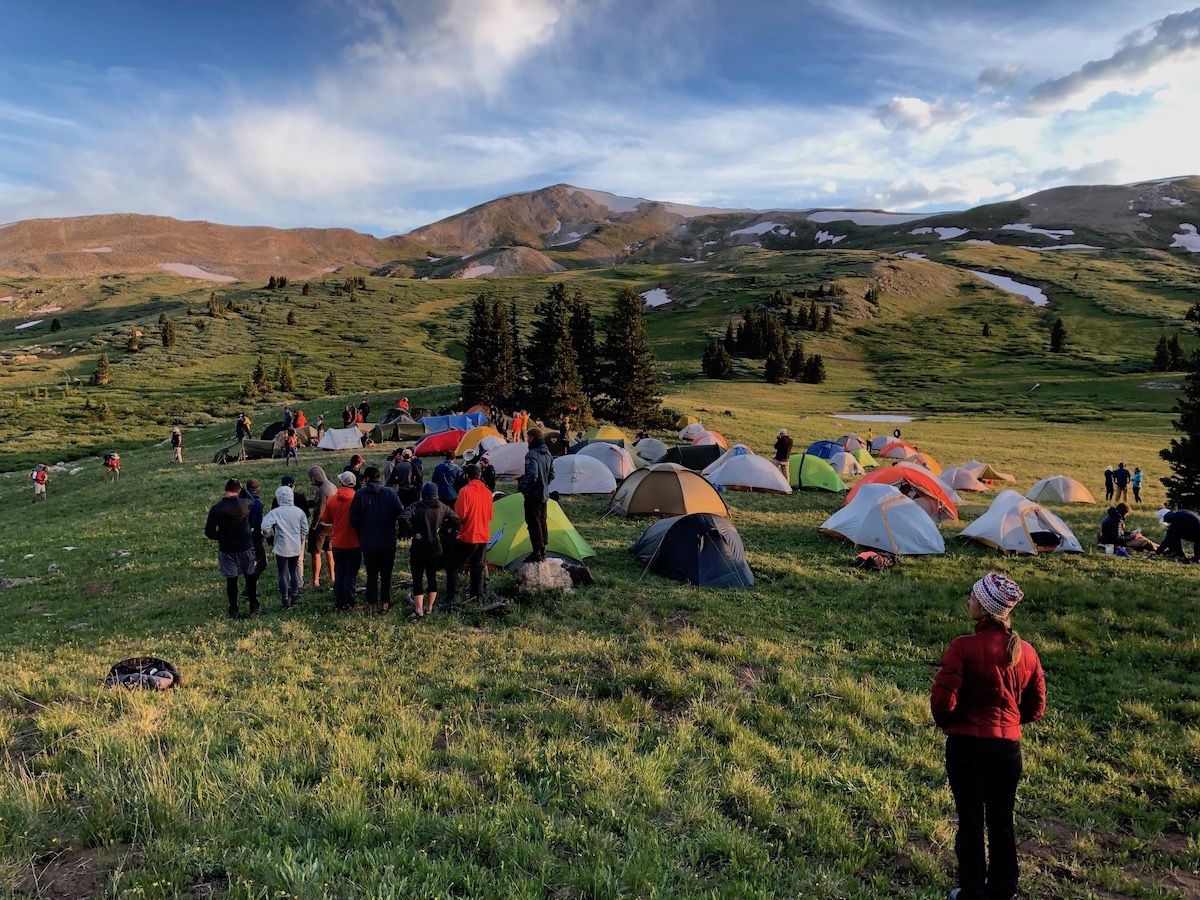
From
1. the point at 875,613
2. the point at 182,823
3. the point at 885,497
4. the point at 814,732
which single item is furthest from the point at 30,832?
the point at 885,497

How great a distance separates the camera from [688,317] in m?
115

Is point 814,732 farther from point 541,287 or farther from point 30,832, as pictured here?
point 541,287

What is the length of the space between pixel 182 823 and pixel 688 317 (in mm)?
115267

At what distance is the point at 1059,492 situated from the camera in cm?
2522

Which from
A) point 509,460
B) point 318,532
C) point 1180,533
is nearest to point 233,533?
point 318,532

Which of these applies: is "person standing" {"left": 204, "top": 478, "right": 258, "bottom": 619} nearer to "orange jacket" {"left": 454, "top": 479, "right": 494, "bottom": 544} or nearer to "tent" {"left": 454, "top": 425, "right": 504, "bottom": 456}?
"orange jacket" {"left": 454, "top": 479, "right": 494, "bottom": 544}

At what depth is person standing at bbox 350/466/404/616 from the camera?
11.0 meters

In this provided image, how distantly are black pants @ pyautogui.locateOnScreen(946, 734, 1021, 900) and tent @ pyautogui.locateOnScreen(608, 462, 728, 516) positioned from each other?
13972 mm

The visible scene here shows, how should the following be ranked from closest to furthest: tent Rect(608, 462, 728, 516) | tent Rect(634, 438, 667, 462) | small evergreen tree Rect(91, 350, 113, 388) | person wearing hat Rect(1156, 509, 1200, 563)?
person wearing hat Rect(1156, 509, 1200, 563)
tent Rect(608, 462, 728, 516)
tent Rect(634, 438, 667, 462)
small evergreen tree Rect(91, 350, 113, 388)

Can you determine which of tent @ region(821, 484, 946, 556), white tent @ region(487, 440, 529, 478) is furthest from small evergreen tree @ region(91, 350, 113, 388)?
tent @ region(821, 484, 946, 556)

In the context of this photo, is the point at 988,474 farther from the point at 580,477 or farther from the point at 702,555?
the point at 702,555

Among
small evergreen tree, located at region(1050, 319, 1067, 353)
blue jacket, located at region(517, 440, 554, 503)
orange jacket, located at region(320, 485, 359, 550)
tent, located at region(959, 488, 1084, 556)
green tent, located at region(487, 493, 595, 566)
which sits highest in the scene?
small evergreen tree, located at region(1050, 319, 1067, 353)

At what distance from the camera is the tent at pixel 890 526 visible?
1600 cm

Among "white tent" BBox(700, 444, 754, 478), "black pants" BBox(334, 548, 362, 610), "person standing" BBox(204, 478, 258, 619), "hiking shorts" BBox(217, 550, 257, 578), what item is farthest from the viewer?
"white tent" BBox(700, 444, 754, 478)
